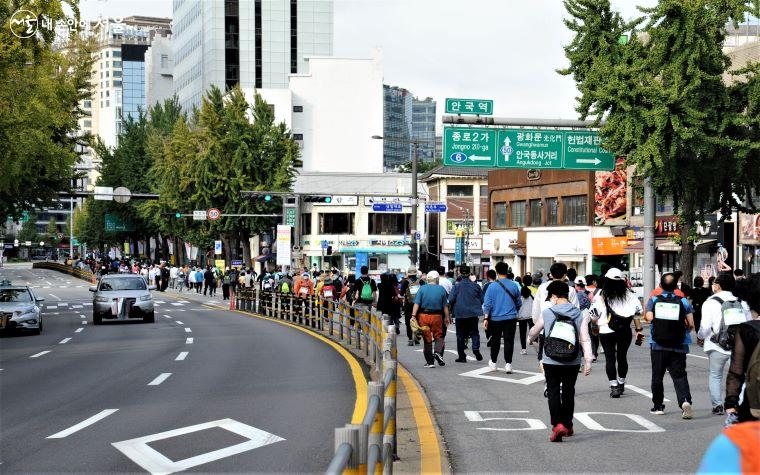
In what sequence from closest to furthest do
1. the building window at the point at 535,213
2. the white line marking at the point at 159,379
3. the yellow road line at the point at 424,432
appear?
1. the yellow road line at the point at 424,432
2. the white line marking at the point at 159,379
3. the building window at the point at 535,213

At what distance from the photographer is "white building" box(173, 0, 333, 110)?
120250 millimetres

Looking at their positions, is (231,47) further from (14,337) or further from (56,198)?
(14,337)

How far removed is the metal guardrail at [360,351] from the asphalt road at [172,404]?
0.81 metres

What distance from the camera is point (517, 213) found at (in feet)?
228

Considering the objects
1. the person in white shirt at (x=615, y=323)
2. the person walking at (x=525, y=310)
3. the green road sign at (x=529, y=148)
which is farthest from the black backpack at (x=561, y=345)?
the green road sign at (x=529, y=148)

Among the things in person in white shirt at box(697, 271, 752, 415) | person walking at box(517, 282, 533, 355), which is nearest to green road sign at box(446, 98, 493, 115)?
person walking at box(517, 282, 533, 355)

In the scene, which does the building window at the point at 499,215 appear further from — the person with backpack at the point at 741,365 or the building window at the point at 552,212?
the person with backpack at the point at 741,365

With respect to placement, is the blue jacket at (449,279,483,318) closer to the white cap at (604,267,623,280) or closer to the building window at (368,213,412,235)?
the white cap at (604,267,623,280)

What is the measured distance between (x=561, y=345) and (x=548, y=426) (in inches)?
58.3

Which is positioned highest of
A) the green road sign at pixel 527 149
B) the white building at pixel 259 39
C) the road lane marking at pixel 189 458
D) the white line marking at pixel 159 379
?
the white building at pixel 259 39

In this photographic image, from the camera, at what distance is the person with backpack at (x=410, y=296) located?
25125 mm

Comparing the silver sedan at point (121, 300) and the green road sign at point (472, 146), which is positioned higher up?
the green road sign at point (472, 146)

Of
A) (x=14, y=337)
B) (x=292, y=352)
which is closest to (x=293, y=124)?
(x=14, y=337)

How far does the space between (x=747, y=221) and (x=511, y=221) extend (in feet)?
98.3
